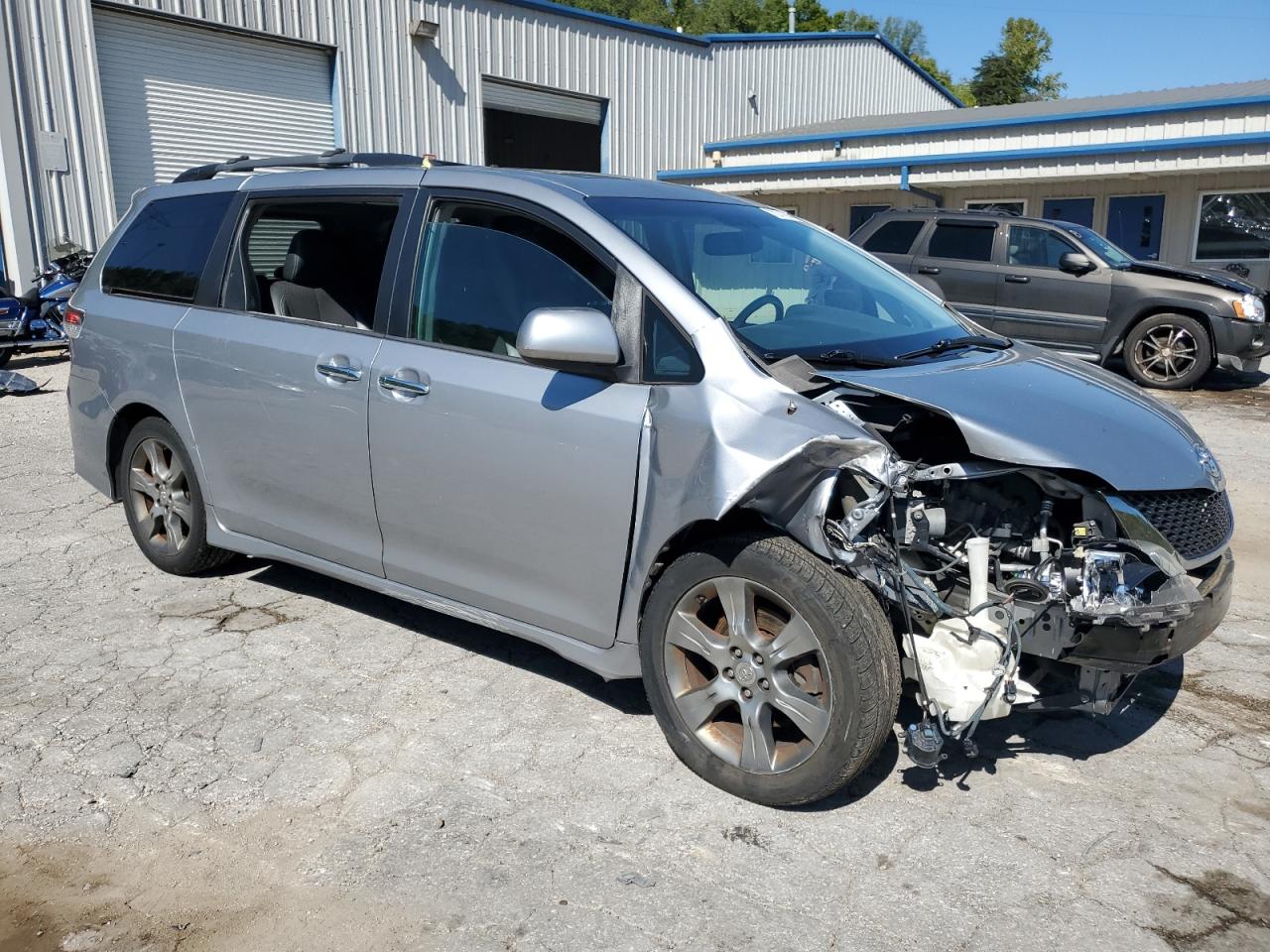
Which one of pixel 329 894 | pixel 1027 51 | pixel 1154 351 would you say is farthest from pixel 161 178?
pixel 1027 51

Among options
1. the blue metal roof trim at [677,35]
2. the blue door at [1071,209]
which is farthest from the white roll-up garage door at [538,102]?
the blue door at [1071,209]

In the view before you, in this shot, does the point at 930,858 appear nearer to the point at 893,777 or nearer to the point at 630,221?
the point at 893,777

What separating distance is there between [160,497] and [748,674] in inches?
125

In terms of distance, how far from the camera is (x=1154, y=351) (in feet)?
37.7

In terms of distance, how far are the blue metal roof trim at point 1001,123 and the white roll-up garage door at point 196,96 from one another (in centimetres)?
892

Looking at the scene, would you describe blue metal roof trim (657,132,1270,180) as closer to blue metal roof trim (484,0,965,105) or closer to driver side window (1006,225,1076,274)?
blue metal roof trim (484,0,965,105)

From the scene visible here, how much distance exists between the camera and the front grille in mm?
3180

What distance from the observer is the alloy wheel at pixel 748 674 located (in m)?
Answer: 3.02

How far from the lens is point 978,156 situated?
17328 millimetres

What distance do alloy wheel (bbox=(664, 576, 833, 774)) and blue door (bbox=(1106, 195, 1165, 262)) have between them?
17154mm

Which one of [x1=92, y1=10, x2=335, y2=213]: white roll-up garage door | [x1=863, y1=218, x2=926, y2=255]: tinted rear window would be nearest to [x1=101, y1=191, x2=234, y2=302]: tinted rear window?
[x1=863, y1=218, x2=926, y2=255]: tinted rear window

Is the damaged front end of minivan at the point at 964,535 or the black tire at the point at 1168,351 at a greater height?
the damaged front end of minivan at the point at 964,535

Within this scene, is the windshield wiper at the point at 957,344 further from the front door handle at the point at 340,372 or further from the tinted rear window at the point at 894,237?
the tinted rear window at the point at 894,237

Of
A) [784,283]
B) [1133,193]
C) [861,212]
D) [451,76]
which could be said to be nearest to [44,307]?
[451,76]
